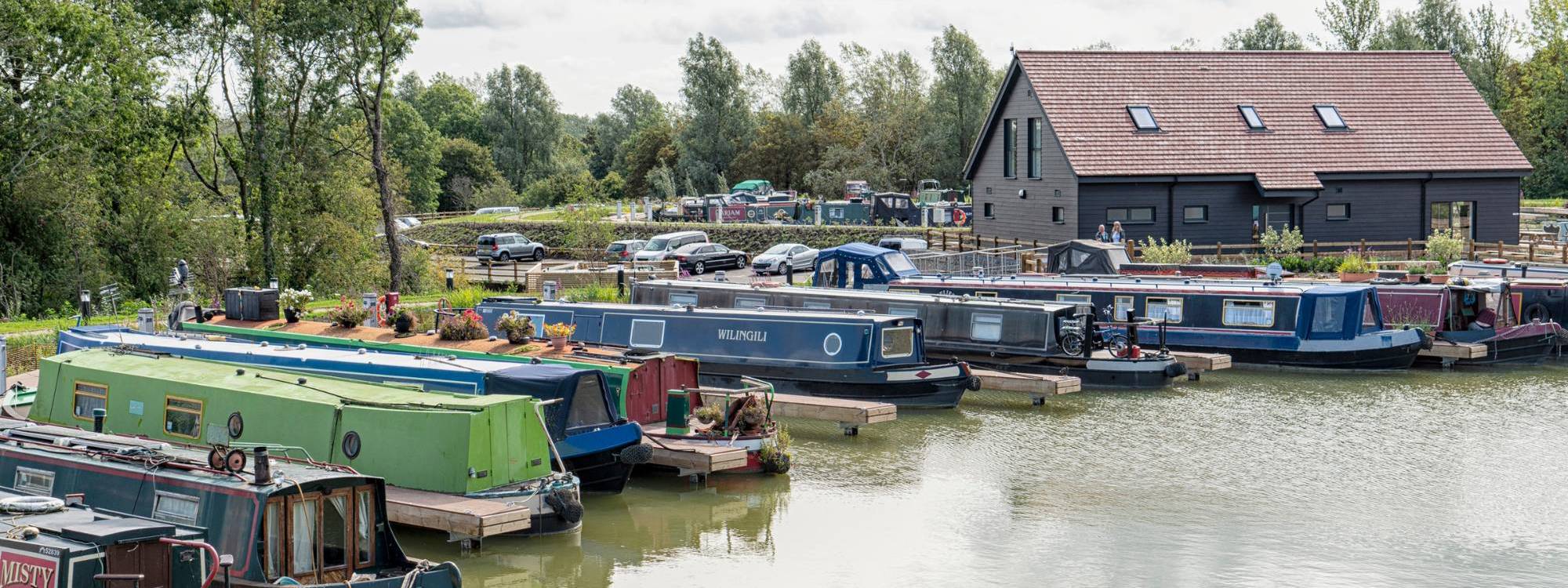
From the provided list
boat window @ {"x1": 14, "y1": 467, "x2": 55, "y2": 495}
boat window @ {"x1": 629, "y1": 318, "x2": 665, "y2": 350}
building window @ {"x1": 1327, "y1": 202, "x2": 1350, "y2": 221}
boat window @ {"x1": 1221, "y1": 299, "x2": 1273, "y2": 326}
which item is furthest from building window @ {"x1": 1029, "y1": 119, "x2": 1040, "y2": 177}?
boat window @ {"x1": 14, "y1": 467, "x2": 55, "y2": 495}

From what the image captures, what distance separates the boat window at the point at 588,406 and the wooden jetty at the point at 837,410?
3.37m

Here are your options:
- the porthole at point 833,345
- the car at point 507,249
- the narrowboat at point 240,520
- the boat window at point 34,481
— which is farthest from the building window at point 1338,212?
the boat window at point 34,481

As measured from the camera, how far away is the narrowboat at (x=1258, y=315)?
28984 mm

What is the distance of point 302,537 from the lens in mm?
12352

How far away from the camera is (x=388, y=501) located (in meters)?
15.7

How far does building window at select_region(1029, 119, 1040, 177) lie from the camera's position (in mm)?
44250

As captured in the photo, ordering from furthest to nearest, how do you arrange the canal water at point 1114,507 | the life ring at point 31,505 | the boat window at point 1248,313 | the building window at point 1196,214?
the building window at point 1196,214, the boat window at point 1248,313, the canal water at point 1114,507, the life ring at point 31,505

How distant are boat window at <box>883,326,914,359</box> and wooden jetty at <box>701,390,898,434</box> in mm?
1340

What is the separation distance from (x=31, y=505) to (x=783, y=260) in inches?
1443

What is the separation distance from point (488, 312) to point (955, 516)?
42.4 ft

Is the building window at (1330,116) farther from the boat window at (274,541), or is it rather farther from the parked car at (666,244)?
the boat window at (274,541)

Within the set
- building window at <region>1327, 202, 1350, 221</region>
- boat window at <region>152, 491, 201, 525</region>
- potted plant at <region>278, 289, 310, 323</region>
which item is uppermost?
building window at <region>1327, 202, 1350, 221</region>

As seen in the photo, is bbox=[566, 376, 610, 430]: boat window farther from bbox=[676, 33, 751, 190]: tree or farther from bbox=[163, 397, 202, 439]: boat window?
bbox=[676, 33, 751, 190]: tree

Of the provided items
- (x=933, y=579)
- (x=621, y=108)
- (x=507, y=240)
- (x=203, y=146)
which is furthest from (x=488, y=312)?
(x=621, y=108)
